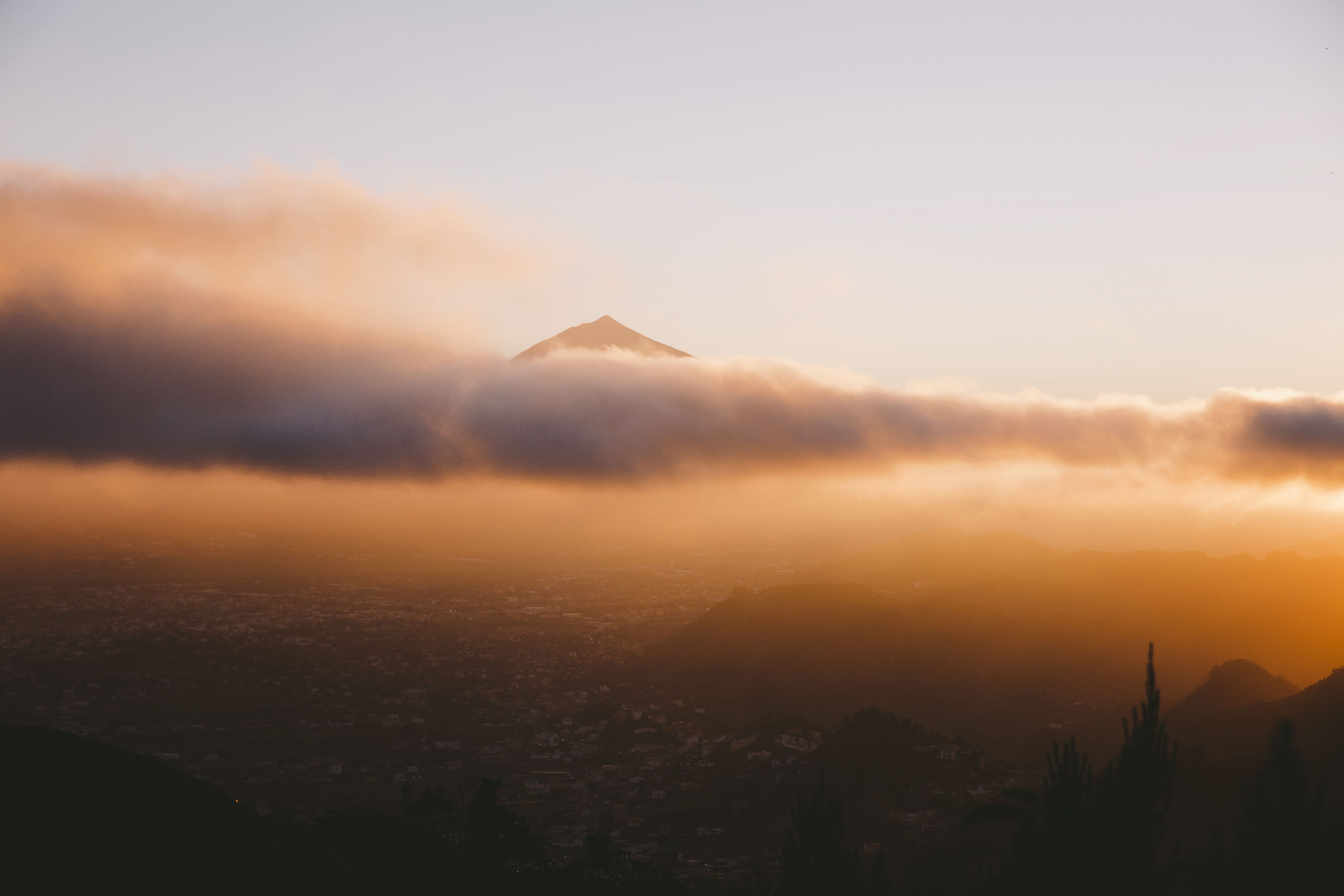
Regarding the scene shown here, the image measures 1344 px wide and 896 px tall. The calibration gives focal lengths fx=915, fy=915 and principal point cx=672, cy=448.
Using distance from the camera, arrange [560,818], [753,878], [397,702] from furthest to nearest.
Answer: [397,702]
[560,818]
[753,878]

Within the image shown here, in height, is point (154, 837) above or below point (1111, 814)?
below

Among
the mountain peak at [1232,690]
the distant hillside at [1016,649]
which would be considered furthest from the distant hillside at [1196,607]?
the mountain peak at [1232,690]

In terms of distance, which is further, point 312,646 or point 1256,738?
point 312,646

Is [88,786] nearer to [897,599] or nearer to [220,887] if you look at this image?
[220,887]

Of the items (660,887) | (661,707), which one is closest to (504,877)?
(660,887)

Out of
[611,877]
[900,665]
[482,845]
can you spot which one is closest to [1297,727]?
[611,877]

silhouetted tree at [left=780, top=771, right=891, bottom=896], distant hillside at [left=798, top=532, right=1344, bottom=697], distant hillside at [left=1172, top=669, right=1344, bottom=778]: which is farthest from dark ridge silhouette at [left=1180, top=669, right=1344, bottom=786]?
silhouetted tree at [left=780, top=771, right=891, bottom=896]

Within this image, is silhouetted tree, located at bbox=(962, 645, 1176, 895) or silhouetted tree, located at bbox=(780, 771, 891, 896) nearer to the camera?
silhouetted tree, located at bbox=(962, 645, 1176, 895)

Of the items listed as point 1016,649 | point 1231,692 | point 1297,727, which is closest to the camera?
point 1297,727

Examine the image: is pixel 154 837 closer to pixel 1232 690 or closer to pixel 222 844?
pixel 222 844

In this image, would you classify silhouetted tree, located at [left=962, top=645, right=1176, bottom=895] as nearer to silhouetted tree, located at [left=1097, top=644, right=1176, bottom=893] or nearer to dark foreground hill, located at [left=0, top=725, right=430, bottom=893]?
silhouetted tree, located at [left=1097, top=644, right=1176, bottom=893]

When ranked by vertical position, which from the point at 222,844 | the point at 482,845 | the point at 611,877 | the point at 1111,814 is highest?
the point at 1111,814
